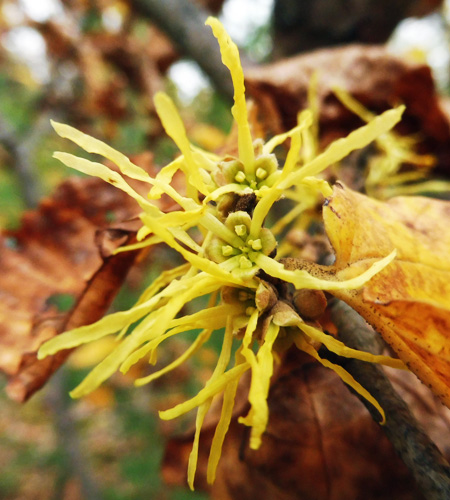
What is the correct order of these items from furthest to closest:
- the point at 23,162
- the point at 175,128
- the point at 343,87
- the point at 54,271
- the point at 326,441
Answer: the point at 23,162, the point at 343,87, the point at 54,271, the point at 326,441, the point at 175,128

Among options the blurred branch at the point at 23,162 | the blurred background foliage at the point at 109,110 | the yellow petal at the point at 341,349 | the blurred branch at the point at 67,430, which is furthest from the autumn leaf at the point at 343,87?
the blurred branch at the point at 67,430

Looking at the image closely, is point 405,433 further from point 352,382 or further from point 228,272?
point 228,272

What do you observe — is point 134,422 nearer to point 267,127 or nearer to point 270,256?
point 267,127

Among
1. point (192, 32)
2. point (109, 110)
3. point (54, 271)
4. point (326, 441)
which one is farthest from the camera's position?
point (109, 110)

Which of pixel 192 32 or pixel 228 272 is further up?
pixel 192 32

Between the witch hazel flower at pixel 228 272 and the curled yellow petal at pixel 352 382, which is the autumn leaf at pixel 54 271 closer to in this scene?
the witch hazel flower at pixel 228 272

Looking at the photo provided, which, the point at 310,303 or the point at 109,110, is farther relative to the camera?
the point at 109,110

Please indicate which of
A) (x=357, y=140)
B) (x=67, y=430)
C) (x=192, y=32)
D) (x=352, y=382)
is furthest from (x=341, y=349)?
(x=67, y=430)
